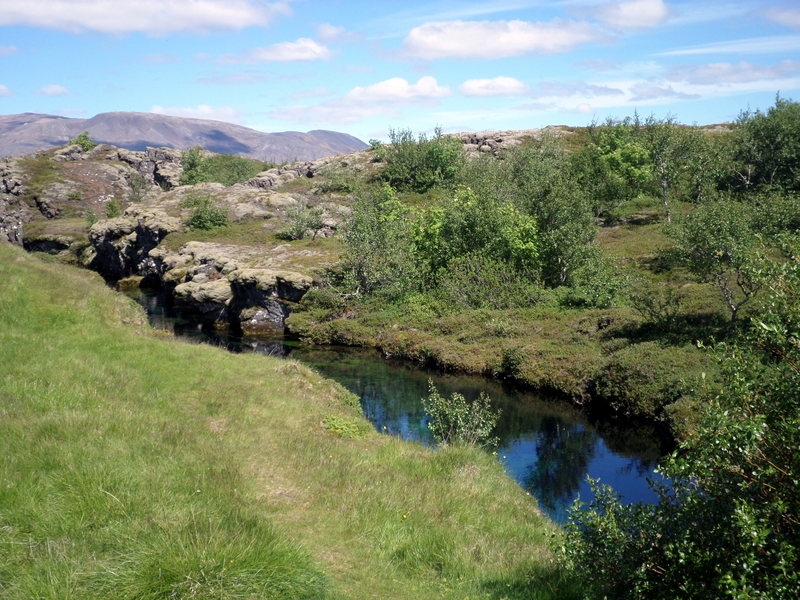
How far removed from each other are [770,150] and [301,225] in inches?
1960

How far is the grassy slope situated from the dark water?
5261mm

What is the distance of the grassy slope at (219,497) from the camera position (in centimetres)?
850

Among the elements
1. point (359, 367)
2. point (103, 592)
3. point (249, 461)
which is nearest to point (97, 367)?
point (249, 461)

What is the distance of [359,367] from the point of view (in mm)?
38750

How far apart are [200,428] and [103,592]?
26.6ft

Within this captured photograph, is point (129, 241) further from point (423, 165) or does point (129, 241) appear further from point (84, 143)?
point (84, 143)

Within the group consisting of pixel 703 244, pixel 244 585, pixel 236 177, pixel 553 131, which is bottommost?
pixel 244 585

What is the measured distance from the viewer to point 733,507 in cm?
736

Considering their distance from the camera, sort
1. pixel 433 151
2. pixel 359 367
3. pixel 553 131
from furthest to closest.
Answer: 1. pixel 553 131
2. pixel 433 151
3. pixel 359 367

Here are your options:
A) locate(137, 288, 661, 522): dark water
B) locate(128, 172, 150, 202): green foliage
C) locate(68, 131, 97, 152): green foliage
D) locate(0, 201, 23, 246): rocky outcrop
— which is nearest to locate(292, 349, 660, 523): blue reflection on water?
locate(137, 288, 661, 522): dark water

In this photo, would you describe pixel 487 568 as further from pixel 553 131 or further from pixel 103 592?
pixel 553 131

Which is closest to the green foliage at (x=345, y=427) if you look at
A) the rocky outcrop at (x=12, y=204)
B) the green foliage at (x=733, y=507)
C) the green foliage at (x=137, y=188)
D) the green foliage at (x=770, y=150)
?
the green foliage at (x=733, y=507)

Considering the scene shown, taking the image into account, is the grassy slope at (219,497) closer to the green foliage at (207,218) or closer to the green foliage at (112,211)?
the green foliage at (207,218)

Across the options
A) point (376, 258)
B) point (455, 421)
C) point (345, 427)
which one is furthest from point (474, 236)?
point (345, 427)
